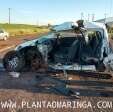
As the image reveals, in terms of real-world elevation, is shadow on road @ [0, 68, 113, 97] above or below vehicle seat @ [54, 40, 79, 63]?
below

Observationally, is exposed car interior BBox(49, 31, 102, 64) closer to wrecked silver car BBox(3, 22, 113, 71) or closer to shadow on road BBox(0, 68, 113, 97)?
wrecked silver car BBox(3, 22, 113, 71)

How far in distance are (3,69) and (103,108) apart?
230 inches

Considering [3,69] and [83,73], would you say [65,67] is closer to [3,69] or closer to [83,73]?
[83,73]

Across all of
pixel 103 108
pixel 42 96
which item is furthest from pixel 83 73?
pixel 103 108

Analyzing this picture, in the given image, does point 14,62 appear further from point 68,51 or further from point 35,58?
point 68,51

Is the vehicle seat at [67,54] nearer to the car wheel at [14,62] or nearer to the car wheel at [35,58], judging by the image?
the car wheel at [35,58]

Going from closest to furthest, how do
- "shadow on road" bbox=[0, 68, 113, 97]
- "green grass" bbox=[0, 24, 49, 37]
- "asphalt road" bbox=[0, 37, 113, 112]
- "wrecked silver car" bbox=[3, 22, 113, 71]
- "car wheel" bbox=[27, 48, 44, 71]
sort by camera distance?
"asphalt road" bbox=[0, 37, 113, 112]
"shadow on road" bbox=[0, 68, 113, 97]
"wrecked silver car" bbox=[3, 22, 113, 71]
"car wheel" bbox=[27, 48, 44, 71]
"green grass" bbox=[0, 24, 49, 37]

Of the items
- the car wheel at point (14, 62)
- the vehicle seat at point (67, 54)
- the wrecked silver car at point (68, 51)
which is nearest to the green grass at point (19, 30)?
A: the car wheel at point (14, 62)

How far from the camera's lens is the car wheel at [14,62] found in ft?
37.9

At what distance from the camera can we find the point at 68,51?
11.2m

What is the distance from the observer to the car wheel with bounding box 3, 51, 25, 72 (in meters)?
11.6

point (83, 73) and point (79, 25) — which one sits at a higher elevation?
point (79, 25)

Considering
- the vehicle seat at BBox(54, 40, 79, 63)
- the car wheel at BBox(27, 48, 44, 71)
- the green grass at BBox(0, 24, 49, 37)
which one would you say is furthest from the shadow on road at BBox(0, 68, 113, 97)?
the green grass at BBox(0, 24, 49, 37)

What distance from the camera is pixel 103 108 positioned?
729cm
